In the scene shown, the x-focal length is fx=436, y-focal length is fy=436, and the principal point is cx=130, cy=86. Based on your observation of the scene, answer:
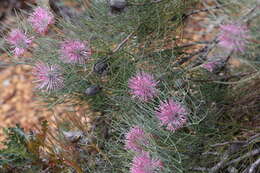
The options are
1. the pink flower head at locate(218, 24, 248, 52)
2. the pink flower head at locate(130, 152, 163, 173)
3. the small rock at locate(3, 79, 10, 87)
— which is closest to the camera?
the pink flower head at locate(218, 24, 248, 52)

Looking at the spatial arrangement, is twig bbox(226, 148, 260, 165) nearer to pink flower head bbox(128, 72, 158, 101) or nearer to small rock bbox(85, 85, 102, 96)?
pink flower head bbox(128, 72, 158, 101)

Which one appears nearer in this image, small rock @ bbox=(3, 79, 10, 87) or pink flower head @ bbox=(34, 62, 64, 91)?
pink flower head @ bbox=(34, 62, 64, 91)

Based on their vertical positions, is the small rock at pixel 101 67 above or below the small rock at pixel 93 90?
above

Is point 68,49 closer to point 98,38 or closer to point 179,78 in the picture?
point 98,38

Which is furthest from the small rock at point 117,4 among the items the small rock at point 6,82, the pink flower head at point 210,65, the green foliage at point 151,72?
the small rock at point 6,82

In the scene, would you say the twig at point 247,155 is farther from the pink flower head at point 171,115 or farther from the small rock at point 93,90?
the small rock at point 93,90

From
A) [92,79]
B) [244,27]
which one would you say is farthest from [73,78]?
[244,27]

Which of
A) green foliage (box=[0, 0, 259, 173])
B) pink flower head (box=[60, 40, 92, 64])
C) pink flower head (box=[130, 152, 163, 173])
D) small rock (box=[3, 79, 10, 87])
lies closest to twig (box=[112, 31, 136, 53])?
green foliage (box=[0, 0, 259, 173])
